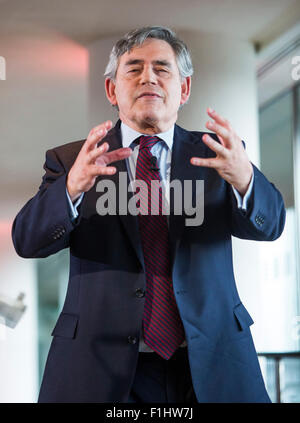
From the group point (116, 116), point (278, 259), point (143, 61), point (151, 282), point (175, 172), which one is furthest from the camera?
point (278, 259)

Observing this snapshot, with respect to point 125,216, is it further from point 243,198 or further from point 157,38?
point 157,38

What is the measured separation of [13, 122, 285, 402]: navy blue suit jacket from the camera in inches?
60.8

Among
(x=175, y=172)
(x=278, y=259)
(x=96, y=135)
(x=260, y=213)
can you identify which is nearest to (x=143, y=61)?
(x=175, y=172)

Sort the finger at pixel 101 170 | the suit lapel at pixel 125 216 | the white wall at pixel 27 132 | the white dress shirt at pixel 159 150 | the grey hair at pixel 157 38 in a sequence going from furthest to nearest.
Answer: the white wall at pixel 27 132 → the grey hair at pixel 157 38 → the white dress shirt at pixel 159 150 → the suit lapel at pixel 125 216 → the finger at pixel 101 170

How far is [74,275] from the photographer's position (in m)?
1.64

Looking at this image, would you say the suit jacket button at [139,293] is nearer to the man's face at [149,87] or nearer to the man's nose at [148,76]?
the man's face at [149,87]

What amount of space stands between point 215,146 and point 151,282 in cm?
47

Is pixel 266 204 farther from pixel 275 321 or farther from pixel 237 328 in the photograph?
pixel 275 321

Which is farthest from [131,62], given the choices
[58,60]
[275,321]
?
[275,321]

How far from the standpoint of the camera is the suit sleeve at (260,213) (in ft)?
Answer: 5.00

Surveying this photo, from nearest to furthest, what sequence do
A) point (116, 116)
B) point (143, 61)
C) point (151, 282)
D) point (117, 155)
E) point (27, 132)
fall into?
1. point (117, 155)
2. point (151, 282)
3. point (143, 61)
4. point (116, 116)
5. point (27, 132)

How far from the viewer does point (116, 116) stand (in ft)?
6.40

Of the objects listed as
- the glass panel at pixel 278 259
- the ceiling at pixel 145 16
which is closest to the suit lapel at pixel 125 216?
the ceiling at pixel 145 16

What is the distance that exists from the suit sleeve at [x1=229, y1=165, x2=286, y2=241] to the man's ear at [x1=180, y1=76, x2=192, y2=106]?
464mm
